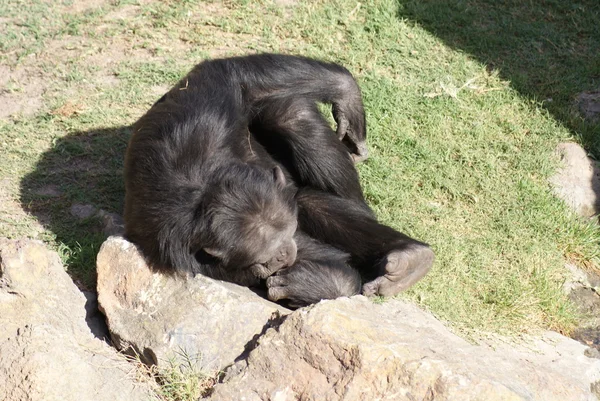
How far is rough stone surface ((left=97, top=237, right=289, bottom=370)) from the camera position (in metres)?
5.05

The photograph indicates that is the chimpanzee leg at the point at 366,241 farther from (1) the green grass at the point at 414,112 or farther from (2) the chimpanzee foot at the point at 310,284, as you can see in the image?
(1) the green grass at the point at 414,112

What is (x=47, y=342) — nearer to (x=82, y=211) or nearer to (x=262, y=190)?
(x=262, y=190)

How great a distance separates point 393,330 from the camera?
15.5ft

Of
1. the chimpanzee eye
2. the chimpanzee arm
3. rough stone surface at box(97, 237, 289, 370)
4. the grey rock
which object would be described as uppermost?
the chimpanzee arm

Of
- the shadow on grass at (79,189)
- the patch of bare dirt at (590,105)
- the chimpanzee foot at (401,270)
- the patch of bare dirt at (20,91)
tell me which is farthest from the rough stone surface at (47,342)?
the patch of bare dirt at (590,105)

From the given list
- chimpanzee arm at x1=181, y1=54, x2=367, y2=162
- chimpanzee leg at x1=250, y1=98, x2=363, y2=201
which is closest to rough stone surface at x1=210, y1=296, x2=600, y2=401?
chimpanzee leg at x1=250, y1=98, x2=363, y2=201

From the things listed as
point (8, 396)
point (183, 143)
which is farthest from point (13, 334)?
point (183, 143)

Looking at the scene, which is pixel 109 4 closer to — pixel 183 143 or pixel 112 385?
pixel 183 143

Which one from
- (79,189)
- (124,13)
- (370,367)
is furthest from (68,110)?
(370,367)

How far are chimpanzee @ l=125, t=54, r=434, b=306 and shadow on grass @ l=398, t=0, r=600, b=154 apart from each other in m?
2.98

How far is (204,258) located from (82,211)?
1871 mm

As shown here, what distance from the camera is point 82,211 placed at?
6801 millimetres

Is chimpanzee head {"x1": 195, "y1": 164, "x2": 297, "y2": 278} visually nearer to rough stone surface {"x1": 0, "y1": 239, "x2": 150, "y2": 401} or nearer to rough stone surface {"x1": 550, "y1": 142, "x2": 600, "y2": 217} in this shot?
rough stone surface {"x1": 0, "y1": 239, "x2": 150, "y2": 401}

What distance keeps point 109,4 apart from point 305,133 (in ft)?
15.4
